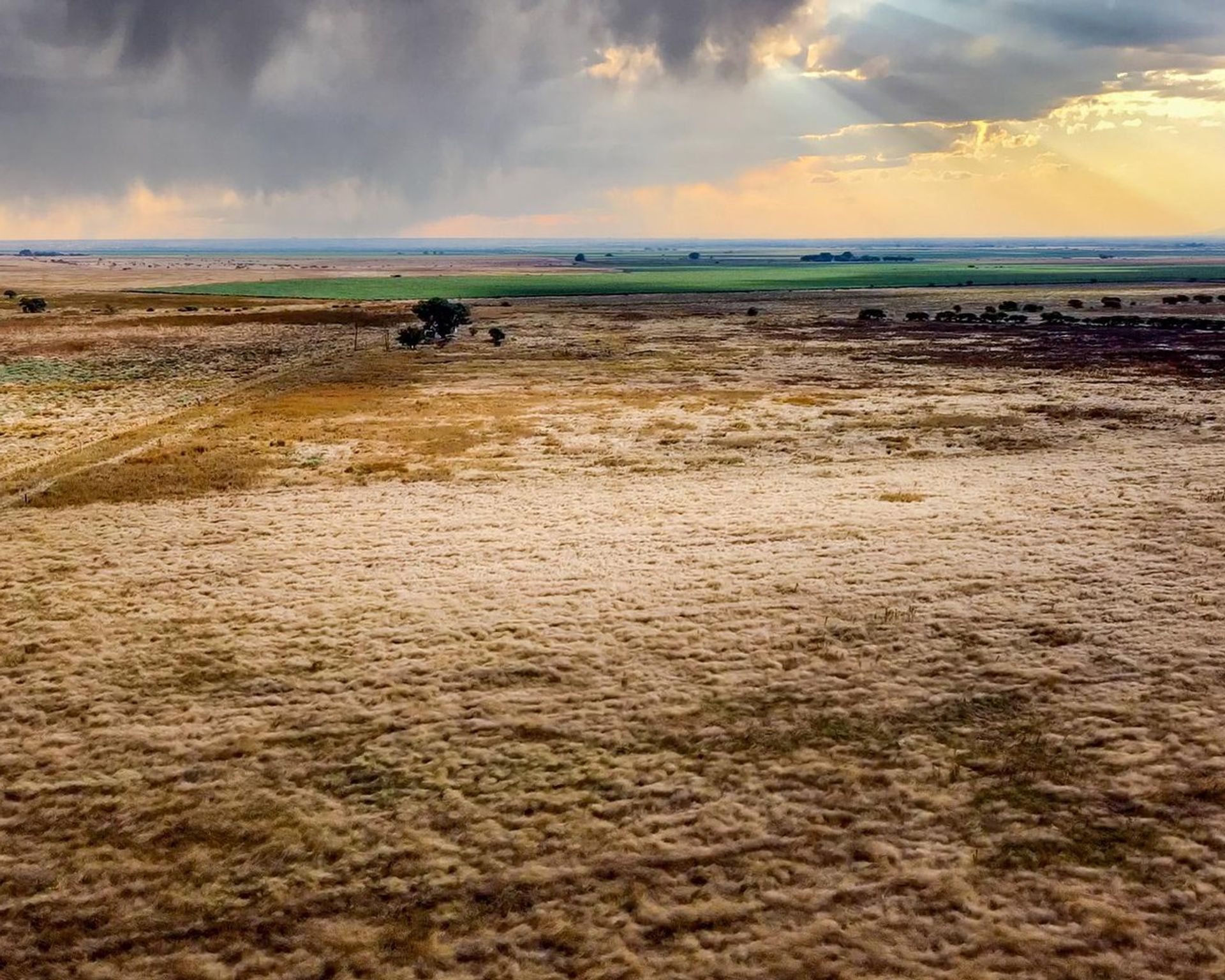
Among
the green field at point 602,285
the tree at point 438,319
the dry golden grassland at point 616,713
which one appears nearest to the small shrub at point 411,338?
the tree at point 438,319

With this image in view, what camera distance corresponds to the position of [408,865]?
11.3 m

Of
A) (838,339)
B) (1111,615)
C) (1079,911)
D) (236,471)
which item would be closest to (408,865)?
(1079,911)

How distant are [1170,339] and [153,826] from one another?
257 feet

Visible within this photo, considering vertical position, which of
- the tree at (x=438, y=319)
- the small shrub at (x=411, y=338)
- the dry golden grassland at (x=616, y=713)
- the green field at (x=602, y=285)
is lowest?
the dry golden grassland at (x=616, y=713)

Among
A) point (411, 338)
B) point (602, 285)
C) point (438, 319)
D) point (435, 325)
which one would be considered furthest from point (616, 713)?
point (602, 285)

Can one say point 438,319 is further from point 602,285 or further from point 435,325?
point 602,285

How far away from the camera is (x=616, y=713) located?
1484cm

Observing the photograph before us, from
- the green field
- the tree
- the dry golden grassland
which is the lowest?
the dry golden grassland

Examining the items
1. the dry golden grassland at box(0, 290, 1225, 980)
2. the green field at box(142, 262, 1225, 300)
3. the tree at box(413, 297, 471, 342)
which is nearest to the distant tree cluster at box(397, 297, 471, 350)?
the tree at box(413, 297, 471, 342)

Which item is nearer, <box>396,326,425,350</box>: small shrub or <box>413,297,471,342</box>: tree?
<box>396,326,425,350</box>: small shrub

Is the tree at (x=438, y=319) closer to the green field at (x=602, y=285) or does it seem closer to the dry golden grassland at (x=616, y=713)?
the dry golden grassland at (x=616, y=713)

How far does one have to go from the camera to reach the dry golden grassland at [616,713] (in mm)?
10258

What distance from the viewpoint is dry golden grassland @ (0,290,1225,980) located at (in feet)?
33.7

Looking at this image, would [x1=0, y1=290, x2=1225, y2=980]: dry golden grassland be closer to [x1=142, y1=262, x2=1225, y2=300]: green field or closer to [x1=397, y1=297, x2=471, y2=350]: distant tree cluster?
[x1=397, y1=297, x2=471, y2=350]: distant tree cluster
